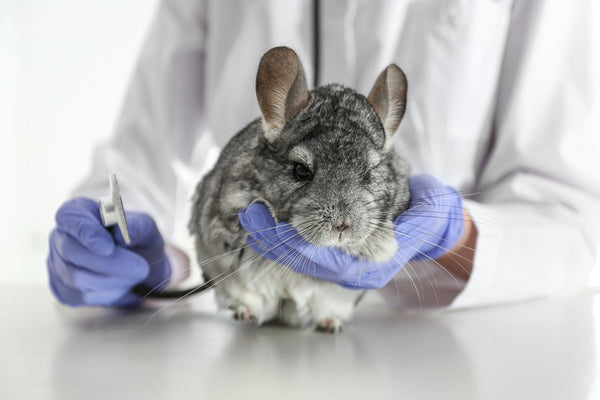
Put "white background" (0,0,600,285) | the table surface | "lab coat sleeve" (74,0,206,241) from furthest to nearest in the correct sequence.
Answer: "white background" (0,0,600,285) < "lab coat sleeve" (74,0,206,241) < the table surface

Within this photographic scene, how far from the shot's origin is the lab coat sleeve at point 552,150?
6.66ft

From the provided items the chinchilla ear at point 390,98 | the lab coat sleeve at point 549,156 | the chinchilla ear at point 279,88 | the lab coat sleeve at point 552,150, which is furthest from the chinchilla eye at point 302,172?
the lab coat sleeve at point 552,150

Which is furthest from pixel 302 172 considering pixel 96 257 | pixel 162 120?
pixel 162 120

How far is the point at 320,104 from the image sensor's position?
1426 millimetres

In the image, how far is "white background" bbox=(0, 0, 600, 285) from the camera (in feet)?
15.7

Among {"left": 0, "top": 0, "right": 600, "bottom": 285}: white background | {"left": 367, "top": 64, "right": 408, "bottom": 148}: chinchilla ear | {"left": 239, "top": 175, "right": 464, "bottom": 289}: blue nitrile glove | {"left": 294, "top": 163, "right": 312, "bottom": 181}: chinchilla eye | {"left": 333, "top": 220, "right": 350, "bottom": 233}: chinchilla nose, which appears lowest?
{"left": 0, "top": 0, "right": 600, "bottom": 285}: white background

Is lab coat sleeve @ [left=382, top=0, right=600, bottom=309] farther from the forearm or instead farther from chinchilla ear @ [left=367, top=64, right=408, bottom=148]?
chinchilla ear @ [left=367, top=64, right=408, bottom=148]

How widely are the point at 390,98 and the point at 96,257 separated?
92 cm

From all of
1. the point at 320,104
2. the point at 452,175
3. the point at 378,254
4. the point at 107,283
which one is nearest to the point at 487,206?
the point at 452,175

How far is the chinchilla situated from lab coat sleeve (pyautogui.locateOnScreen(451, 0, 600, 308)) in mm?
662

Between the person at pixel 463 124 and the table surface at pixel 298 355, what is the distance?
132 mm

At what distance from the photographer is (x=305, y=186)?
1.35m

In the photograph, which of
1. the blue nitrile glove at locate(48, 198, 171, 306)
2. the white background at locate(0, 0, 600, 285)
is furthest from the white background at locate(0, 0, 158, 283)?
the blue nitrile glove at locate(48, 198, 171, 306)

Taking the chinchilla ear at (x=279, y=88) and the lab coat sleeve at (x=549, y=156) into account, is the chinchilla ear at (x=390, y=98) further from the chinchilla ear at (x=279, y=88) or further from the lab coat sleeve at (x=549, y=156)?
the lab coat sleeve at (x=549, y=156)
